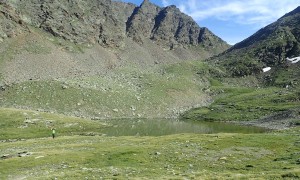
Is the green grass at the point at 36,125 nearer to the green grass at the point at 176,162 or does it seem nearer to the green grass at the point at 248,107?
the green grass at the point at 176,162

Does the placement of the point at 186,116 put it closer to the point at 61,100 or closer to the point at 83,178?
the point at 61,100

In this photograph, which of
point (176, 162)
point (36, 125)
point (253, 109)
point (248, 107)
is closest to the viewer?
point (176, 162)

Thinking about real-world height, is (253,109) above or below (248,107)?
below

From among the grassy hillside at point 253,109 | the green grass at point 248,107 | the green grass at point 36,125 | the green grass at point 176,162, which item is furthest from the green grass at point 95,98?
the green grass at point 176,162

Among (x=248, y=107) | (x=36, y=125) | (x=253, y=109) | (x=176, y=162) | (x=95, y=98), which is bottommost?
(x=176, y=162)

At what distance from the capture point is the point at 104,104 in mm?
154000

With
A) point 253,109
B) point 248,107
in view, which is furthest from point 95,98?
point 253,109

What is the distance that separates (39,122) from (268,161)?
83.2 m

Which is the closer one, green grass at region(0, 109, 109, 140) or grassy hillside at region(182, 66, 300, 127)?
green grass at region(0, 109, 109, 140)

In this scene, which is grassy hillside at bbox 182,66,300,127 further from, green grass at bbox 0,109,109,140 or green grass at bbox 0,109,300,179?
green grass at bbox 0,109,300,179

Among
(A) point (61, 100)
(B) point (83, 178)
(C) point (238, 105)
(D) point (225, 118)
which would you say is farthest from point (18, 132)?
(C) point (238, 105)

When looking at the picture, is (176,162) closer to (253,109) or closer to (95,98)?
(95,98)

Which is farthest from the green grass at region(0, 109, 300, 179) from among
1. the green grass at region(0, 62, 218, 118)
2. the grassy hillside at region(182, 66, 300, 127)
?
the green grass at region(0, 62, 218, 118)

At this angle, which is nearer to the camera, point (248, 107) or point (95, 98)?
point (95, 98)
